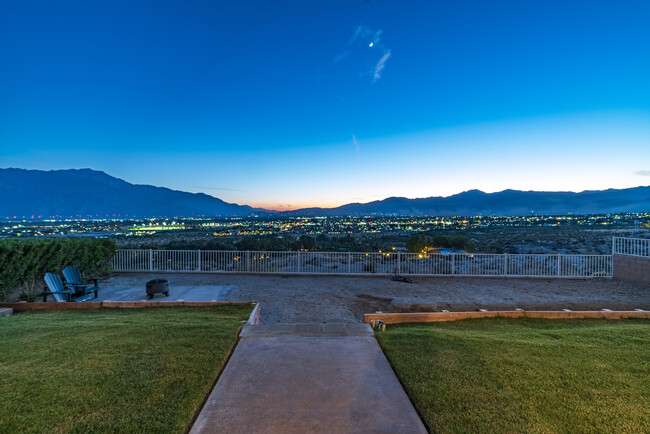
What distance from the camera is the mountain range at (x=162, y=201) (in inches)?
4924

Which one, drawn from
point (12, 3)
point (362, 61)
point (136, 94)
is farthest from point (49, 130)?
point (362, 61)

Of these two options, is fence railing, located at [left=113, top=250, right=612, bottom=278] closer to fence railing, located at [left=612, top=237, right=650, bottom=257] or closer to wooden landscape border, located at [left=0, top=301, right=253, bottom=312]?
fence railing, located at [left=612, top=237, right=650, bottom=257]

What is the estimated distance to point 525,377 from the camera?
3.18m

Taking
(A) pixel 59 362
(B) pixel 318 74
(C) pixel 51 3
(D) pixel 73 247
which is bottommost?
(A) pixel 59 362

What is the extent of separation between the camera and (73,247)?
377 inches

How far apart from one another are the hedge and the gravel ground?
3.29 ft

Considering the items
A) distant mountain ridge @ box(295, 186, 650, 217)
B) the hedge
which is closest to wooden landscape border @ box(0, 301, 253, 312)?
the hedge

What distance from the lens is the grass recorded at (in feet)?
8.03

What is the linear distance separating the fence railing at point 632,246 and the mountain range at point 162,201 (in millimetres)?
142044

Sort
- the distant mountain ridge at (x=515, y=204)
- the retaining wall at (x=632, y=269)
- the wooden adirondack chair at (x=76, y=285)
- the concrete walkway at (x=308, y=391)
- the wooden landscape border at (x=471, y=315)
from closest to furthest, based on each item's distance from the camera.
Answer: the concrete walkway at (x=308, y=391) → the wooden landscape border at (x=471, y=315) → the wooden adirondack chair at (x=76, y=285) → the retaining wall at (x=632, y=269) → the distant mountain ridge at (x=515, y=204)

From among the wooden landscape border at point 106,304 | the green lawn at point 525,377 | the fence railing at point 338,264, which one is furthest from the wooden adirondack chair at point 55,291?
the green lawn at point 525,377

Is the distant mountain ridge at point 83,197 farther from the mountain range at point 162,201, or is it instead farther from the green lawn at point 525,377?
the green lawn at point 525,377

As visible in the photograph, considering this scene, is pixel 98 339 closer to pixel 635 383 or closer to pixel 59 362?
pixel 59 362

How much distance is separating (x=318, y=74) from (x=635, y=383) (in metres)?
19.4
